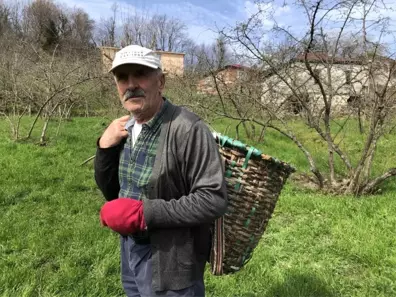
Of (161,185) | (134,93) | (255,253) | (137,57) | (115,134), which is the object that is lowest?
(255,253)

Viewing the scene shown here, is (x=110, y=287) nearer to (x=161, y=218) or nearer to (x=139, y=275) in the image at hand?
(x=139, y=275)

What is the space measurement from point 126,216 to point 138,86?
1.83 ft

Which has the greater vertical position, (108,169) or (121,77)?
(121,77)

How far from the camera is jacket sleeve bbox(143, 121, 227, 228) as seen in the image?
1547 mm

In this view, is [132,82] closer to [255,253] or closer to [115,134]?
[115,134]

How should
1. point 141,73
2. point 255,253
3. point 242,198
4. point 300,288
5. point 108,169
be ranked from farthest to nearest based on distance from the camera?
point 255,253 < point 300,288 < point 108,169 < point 242,198 < point 141,73

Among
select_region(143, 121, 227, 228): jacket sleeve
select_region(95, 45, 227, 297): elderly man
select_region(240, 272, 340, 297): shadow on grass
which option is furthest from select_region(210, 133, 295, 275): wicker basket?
select_region(240, 272, 340, 297): shadow on grass

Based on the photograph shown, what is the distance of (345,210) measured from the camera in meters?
5.36

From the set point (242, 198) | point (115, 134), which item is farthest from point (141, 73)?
point (242, 198)

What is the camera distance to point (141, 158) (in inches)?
68.4

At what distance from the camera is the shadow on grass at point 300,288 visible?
3272 mm

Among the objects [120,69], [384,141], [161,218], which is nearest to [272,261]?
[161,218]

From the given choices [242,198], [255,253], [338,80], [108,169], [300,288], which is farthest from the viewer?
[338,80]

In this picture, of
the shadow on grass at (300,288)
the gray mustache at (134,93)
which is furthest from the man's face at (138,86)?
the shadow on grass at (300,288)
